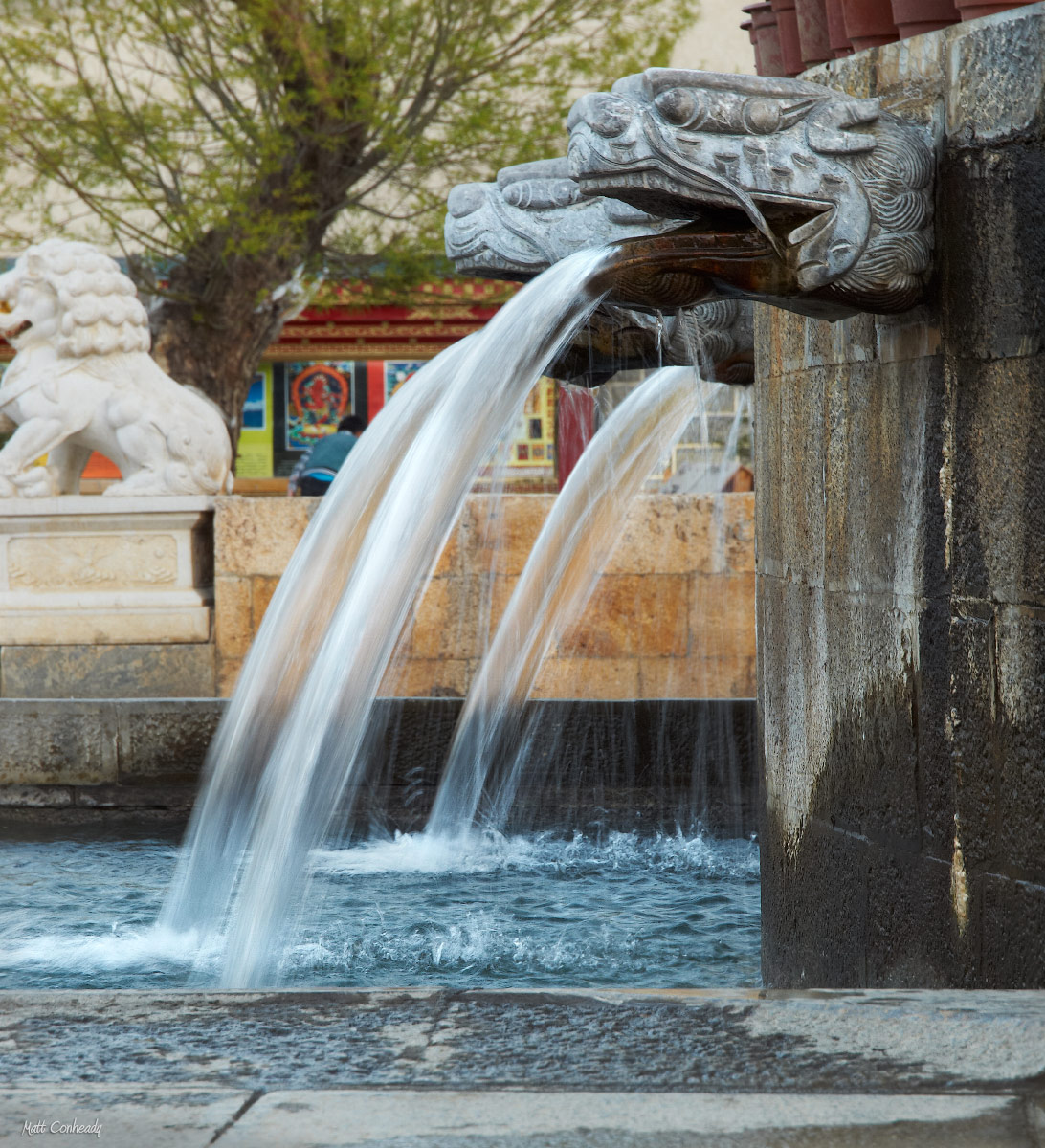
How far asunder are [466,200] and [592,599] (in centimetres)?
419

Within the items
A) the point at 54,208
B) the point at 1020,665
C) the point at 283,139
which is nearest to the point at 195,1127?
the point at 1020,665

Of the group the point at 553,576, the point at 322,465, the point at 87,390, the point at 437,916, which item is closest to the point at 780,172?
the point at 437,916

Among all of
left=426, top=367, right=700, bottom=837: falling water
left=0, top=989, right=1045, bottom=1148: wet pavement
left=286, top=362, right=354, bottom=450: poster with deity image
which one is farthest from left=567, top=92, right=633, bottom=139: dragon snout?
left=286, top=362, right=354, bottom=450: poster with deity image

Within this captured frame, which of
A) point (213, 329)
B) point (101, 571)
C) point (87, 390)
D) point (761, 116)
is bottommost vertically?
point (101, 571)

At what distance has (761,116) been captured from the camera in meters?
2.63

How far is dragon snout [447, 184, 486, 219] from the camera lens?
3.67 meters

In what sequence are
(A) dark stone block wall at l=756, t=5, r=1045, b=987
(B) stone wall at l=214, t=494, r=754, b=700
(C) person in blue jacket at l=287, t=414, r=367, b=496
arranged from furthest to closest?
(C) person in blue jacket at l=287, t=414, r=367, b=496
(B) stone wall at l=214, t=494, r=754, b=700
(A) dark stone block wall at l=756, t=5, r=1045, b=987

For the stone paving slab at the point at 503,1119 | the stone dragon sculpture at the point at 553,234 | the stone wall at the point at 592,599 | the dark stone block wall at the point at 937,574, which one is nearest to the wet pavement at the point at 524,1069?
the stone paving slab at the point at 503,1119

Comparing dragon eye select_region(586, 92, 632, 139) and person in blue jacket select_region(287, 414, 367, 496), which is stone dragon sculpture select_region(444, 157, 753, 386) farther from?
person in blue jacket select_region(287, 414, 367, 496)

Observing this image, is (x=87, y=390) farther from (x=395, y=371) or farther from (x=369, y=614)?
(x=395, y=371)

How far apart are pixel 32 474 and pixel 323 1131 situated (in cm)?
726

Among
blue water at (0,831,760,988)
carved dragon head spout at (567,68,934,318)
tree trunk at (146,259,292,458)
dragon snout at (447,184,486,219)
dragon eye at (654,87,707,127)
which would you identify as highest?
tree trunk at (146,259,292,458)

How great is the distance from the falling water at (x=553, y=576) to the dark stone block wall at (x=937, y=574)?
6.36 ft

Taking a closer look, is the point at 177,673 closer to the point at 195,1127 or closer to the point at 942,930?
the point at 942,930
